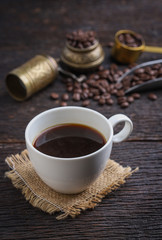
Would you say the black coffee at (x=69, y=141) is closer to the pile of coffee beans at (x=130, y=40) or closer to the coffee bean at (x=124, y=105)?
the coffee bean at (x=124, y=105)

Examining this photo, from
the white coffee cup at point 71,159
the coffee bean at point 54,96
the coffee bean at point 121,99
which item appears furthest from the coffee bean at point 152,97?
the white coffee cup at point 71,159

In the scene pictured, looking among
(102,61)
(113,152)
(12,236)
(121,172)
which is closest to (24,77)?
(102,61)

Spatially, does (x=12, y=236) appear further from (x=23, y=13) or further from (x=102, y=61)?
(x=23, y=13)

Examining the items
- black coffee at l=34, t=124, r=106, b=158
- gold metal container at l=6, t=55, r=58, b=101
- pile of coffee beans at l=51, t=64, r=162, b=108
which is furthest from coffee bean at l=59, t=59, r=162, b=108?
black coffee at l=34, t=124, r=106, b=158

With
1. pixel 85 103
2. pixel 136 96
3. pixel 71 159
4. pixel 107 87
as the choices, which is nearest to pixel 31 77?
pixel 85 103

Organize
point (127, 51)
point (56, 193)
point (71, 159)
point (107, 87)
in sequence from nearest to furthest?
point (71, 159) → point (56, 193) → point (107, 87) → point (127, 51)

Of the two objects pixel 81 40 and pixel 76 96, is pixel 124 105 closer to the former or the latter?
pixel 76 96
